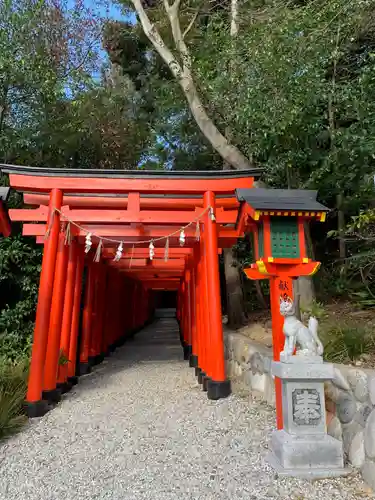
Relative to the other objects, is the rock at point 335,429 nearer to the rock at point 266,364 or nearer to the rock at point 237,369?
the rock at point 266,364

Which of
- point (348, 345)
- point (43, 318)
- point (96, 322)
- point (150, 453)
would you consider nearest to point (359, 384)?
point (348, 345)

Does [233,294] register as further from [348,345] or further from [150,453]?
[150,453]

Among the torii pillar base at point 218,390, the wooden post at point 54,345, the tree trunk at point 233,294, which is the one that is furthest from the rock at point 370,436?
the tree trunk at point 233,294

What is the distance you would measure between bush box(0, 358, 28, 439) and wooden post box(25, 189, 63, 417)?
17 centimetres

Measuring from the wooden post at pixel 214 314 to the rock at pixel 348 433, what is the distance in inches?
100

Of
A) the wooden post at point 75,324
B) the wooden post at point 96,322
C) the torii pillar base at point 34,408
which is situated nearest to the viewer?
the torii pillar base at point 34,408

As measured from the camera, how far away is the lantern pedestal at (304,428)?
10.9ft

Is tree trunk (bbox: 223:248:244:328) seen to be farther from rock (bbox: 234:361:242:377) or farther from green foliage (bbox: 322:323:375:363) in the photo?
Result: green foliage (bbox: 322:323:375:363)

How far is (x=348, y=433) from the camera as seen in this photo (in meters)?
3.48

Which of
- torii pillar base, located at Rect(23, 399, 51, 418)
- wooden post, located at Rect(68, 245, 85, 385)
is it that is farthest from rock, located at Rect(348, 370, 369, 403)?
wooden post, located at Rect(68, 245, 85, 385)

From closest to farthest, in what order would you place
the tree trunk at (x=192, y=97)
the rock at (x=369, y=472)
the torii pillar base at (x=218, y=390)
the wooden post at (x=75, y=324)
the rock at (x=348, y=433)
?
the rock at (x=369, y=472), the rock at (x=348, y=433), the torii pillar base at (x=218, y=390), the wooden post at (x=75, y=324), the tree trunk at (x=192, y=97)

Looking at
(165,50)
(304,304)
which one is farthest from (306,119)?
(165,50)

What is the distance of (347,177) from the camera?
6.96 metres

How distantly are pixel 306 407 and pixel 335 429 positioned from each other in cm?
42
